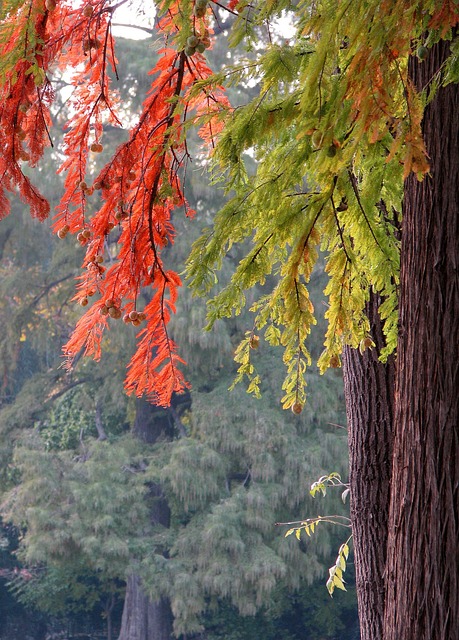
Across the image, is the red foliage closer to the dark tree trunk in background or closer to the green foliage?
the green foliage

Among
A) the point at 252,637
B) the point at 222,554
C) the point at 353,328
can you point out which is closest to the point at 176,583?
the point at 222,554

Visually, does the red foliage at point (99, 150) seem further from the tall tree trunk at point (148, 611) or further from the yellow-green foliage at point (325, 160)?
the tall tree trunk at point (148, 611)

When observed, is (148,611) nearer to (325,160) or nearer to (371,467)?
(371,467)

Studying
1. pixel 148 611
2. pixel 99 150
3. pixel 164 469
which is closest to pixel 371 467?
pixel 99 150

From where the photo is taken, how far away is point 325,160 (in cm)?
165

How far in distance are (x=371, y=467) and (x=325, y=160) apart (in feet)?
3.84

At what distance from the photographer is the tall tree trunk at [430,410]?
1.86 meters

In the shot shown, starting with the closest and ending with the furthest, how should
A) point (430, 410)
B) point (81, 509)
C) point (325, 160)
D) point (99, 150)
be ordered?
point (325, 160)
point (430, 410)
point (99, 150)
point (81, 509)

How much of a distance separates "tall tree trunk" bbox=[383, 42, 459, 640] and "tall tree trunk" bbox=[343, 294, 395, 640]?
518 millimetres

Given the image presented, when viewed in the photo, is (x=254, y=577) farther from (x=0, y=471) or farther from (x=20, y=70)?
(x=20, y=70)

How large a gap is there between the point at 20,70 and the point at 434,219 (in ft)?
3.34

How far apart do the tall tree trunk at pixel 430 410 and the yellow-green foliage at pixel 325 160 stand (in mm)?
129

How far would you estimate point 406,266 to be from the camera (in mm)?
1999

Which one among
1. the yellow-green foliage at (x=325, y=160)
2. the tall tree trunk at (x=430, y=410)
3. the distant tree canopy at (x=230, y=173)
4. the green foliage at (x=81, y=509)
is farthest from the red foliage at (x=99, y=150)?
the green foliage at (x=81, y=509)
